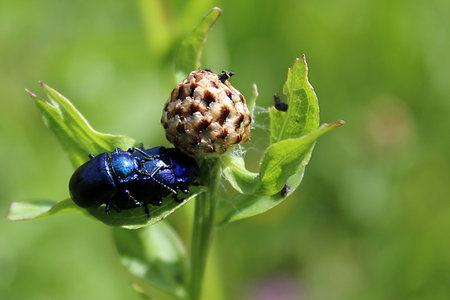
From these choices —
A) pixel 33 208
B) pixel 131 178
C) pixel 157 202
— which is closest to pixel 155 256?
pixel 131 178

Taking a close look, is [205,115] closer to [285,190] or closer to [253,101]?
[253,101]

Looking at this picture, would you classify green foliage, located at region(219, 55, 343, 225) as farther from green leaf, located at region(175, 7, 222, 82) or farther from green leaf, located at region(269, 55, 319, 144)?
green leaf, located at region(175, 7, 222, 82)

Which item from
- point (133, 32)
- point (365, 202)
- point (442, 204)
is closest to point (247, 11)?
point (133, 32)

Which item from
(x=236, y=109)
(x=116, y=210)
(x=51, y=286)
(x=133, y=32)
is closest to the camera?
(x=236, y=109)

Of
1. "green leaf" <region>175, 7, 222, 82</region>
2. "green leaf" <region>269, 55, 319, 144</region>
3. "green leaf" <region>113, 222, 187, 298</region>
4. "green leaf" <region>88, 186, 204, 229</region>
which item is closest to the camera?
"green leaf" <region>269, 55, 319, 144</region>

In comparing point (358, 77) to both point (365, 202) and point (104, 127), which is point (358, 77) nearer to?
point (365, 202)

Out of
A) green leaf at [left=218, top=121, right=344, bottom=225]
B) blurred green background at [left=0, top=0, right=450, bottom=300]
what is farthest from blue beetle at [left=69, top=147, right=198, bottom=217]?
blurred green background at [left=0, top=0, right=450, bottom=300]
